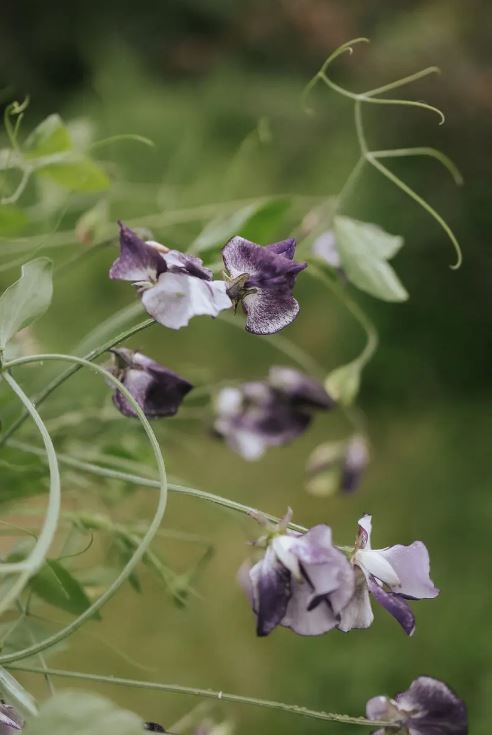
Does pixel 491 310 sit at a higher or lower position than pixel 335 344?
higher

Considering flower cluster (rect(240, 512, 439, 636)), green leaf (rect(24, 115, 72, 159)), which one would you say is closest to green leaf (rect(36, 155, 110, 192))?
green leaf (rect(24, 115, 72, 159))

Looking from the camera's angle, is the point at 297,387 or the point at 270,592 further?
the point at 297,387

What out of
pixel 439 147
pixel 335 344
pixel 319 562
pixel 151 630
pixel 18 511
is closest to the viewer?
pixel 319 562

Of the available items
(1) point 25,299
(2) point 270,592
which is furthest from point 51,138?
(2) point 270,592

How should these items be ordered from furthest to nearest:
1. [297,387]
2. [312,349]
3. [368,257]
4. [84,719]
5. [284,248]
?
[312,349] < [297,387] < [368,257] < [284,248] < [84,719]

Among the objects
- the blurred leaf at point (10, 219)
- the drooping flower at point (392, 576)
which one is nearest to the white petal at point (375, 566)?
the drooping flower at point (392, 576)

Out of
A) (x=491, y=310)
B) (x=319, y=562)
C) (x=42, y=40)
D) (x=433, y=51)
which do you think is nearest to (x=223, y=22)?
(x=42, y=40)

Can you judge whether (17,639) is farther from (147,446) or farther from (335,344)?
(335,344)

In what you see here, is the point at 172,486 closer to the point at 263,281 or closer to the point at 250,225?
the point at 263,281
